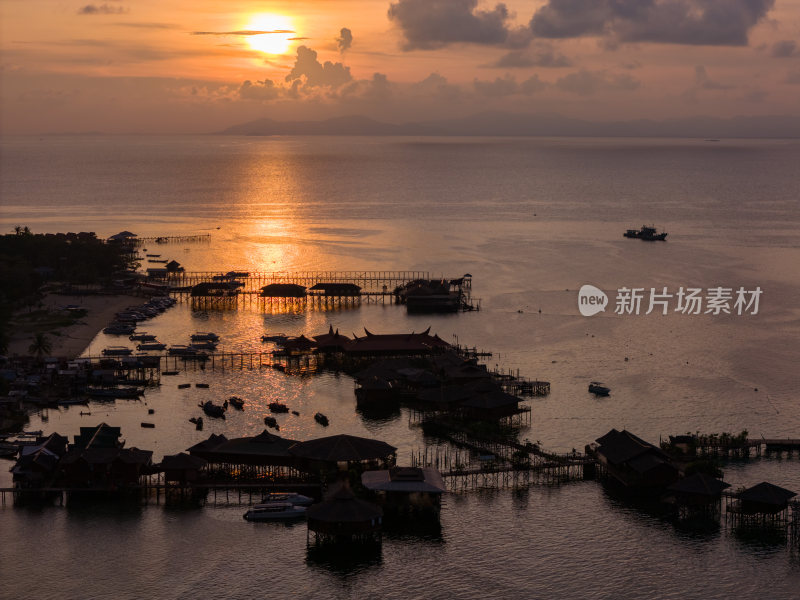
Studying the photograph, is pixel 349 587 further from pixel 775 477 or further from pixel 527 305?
pixel 527 305

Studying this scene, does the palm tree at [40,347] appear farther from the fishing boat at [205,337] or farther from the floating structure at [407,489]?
the floating structure at [407,489]

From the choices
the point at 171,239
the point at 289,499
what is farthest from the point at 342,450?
the point at 171,239

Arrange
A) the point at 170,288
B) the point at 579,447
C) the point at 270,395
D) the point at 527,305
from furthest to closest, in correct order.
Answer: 1. the point at 170,288
2. the point at 527,305
3. the point at 270,395
4. the point at 579,447

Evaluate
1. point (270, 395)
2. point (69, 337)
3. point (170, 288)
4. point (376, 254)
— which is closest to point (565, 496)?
point (270, 395)

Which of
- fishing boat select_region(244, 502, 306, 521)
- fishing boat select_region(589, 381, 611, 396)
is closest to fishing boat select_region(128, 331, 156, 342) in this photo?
fishing boat select_region(589, 381, 611, 396)

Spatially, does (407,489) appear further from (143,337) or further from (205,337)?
(143,337)

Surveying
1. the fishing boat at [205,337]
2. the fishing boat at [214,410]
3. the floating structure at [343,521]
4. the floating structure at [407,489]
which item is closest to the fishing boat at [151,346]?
the fishing boat at [205,337]

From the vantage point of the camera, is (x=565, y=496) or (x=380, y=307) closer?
(x=565, y=496)
